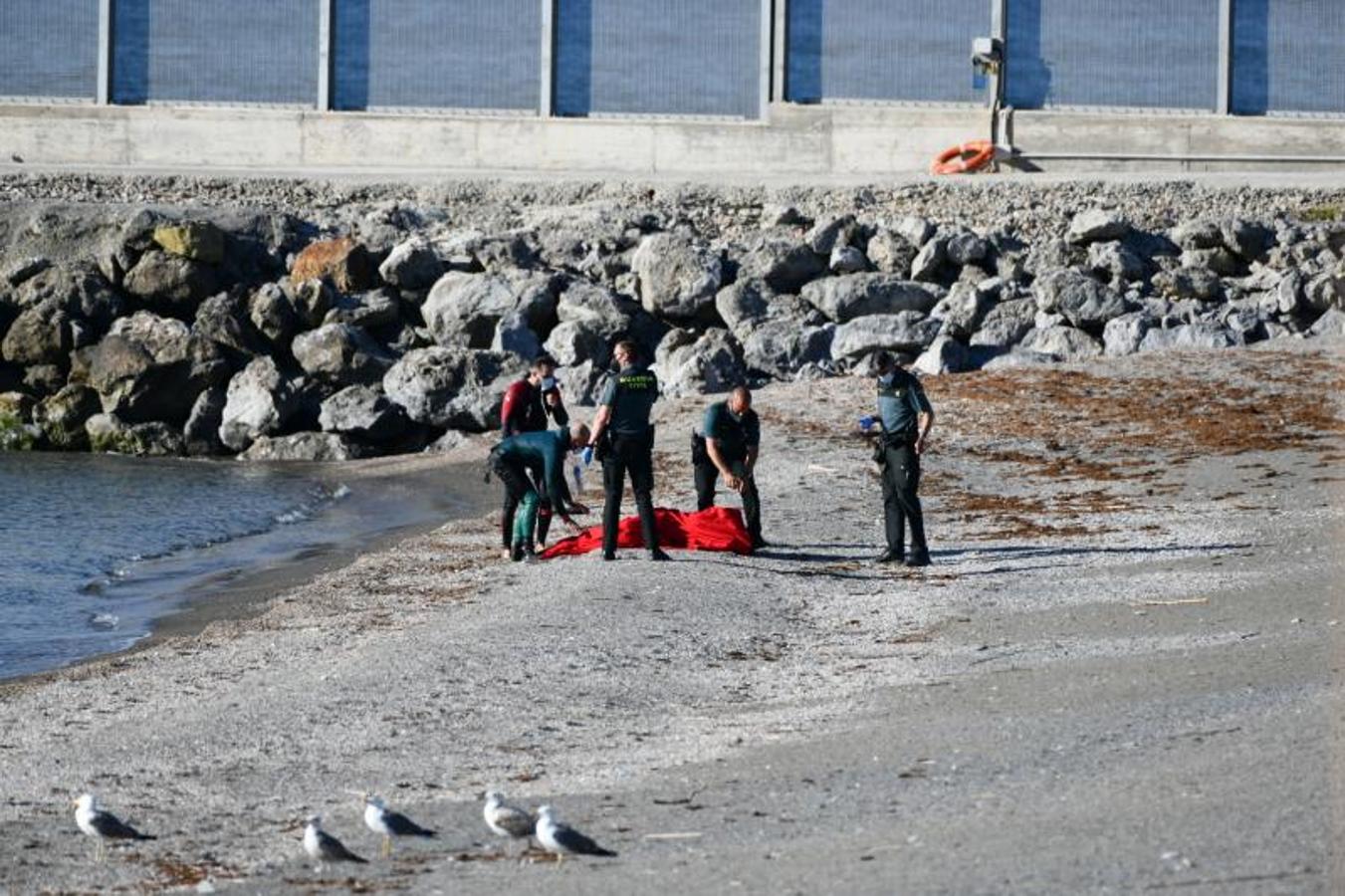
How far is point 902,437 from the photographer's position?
15.7m

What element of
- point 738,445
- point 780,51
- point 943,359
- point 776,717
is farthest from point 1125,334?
point 776,717

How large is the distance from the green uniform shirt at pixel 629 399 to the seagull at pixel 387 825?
7.57 meters

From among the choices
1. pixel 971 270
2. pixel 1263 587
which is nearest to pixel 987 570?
pixel 1263 587

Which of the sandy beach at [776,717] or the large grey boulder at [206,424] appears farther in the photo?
the large grey boulder at [206,424]

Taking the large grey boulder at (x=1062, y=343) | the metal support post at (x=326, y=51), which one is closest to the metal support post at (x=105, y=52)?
the metal support post at (x=326, y=51)

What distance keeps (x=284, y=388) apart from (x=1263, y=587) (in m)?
19.9

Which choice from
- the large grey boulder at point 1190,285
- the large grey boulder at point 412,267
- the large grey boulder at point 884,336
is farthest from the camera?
the large grey boulder at point 412,267

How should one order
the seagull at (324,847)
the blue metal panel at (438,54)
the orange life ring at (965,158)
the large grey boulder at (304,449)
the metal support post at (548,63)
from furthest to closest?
the blue metal panel at (438,54) < the metal support post at (548,63) < the orange life ring at (965,158) < the large grey boulder at (304,449) < the seagull at (324,847)

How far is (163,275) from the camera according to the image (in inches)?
1312

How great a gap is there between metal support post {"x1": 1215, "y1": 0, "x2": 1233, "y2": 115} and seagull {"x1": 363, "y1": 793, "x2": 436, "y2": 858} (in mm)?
33766

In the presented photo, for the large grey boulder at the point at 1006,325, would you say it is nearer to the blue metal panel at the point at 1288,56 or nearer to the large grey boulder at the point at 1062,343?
the large grey boulder at the point at 1062,343

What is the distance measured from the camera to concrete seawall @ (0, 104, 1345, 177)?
38156 millimetres

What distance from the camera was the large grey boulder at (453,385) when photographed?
98.2 ft

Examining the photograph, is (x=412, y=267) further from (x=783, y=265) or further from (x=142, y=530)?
(x=142, y=530)
